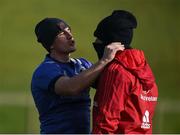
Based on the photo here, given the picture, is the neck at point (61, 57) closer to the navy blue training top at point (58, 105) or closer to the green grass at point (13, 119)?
the navy blue training top at point (58, 105)

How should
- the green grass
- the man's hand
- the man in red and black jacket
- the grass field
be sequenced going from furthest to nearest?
the grass field < the green grass < the man's hand < the man in red and black jacket

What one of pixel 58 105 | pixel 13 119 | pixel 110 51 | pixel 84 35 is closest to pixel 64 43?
pixel 58 105

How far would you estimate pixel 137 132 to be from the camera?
351cm

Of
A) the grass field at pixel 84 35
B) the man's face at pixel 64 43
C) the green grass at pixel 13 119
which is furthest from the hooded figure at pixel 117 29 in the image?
the grass field at pixel 84 35

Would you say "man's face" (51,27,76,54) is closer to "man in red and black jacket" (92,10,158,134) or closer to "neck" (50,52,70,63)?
"neck" (50,52,70,63)

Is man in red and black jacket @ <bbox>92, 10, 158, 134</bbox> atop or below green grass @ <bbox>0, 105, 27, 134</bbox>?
atop

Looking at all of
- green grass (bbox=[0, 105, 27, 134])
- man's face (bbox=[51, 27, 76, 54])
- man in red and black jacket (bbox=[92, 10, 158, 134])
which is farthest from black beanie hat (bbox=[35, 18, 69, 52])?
Answer: green grass (bbox=[0, 105, 27, 134])

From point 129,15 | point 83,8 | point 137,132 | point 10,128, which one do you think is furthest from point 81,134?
point 83,8

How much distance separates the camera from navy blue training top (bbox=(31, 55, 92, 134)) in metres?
3.77

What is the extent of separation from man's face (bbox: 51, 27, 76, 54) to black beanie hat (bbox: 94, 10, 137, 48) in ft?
1.00

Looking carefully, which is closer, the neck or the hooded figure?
the hooded figure

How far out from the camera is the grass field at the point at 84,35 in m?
10.2

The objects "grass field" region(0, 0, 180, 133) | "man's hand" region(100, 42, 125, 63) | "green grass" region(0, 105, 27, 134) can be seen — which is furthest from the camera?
"grass field" region(0, 0, 180, 133)

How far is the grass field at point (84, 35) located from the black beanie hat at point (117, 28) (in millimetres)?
6069
